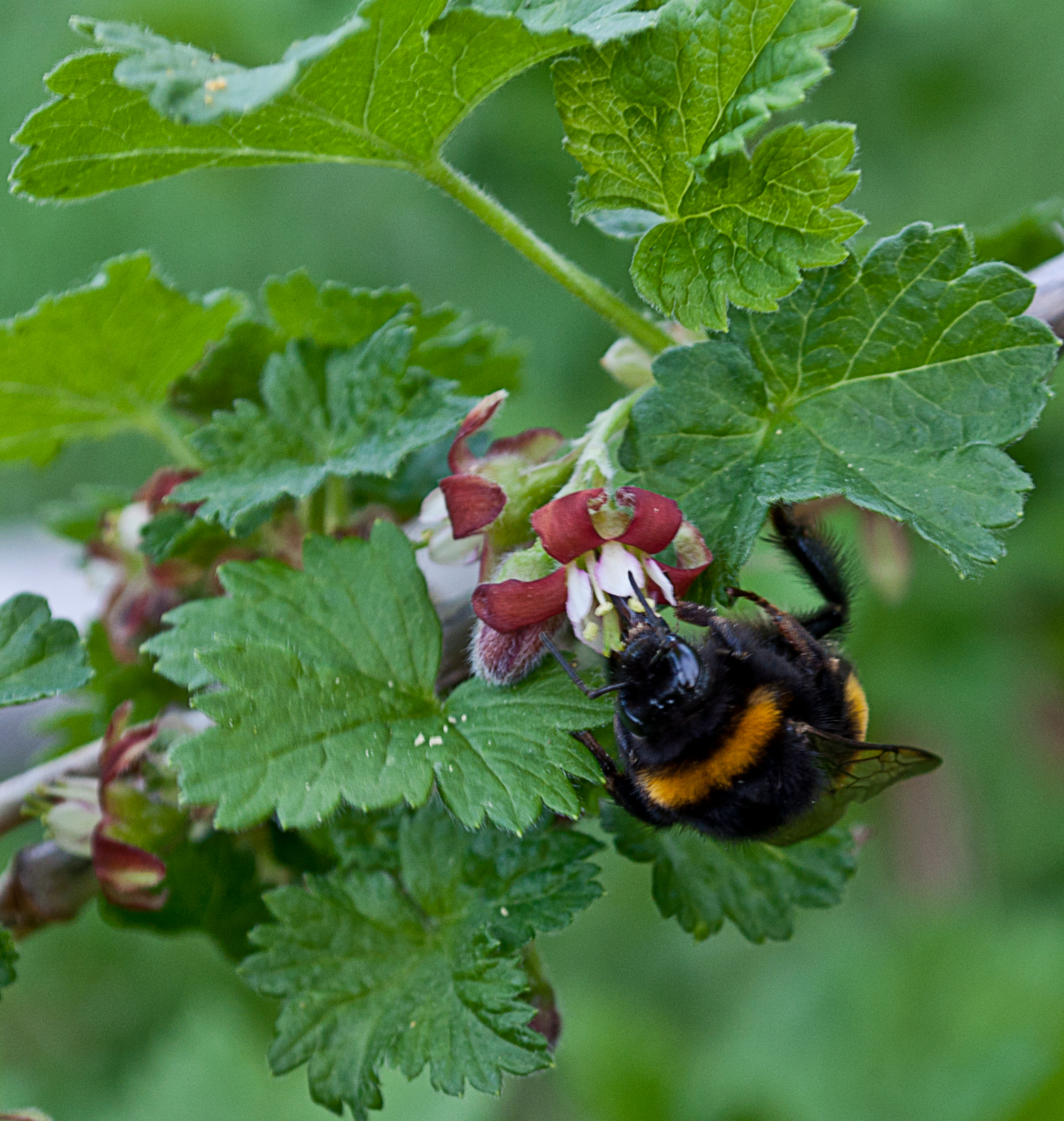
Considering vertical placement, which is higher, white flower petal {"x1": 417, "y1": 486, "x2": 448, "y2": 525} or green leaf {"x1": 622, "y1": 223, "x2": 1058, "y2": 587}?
green leaf {"x1": 622, "y1": 223, "x2": 1058, "y2": 587}

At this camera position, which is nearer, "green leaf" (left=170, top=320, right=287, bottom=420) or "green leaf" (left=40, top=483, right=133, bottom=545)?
"green leaf" (left=170, top=320, right=287, bottom=420)

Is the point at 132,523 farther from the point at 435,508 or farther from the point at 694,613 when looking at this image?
the point at 694,613

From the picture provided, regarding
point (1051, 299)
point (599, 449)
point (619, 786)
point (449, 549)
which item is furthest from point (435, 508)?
point (1051, 299)

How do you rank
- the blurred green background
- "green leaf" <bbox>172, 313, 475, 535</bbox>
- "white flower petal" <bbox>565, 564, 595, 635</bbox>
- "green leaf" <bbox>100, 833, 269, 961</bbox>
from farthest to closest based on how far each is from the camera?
1. the blurred green background
2. "green leaf" <bbox>100, 833, 269, 961</bbox>
3. "green leaf" <bbox>172, 313, 475, 535</bbox>
4. "white flower petal" <bbox>565, 564, 595, 635</bbox>

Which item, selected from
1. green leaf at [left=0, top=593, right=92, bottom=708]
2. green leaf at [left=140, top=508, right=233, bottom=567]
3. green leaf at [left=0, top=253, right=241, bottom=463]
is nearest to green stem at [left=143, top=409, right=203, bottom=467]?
green leaf at [left=0, top=253, right=241, bottom=463]

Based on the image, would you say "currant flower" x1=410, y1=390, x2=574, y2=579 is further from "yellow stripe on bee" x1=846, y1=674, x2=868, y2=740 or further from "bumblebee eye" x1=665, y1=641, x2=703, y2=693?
"yellow stripe on bee" x1=846, y1=674, x2=868, y2=740

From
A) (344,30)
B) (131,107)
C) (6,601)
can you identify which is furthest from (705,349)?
(6,601)

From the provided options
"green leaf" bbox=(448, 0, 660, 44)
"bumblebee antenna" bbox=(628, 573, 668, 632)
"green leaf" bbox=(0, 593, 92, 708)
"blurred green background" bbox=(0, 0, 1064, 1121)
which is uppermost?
"green leaf" bbox=(448, 0, 660, 44)
